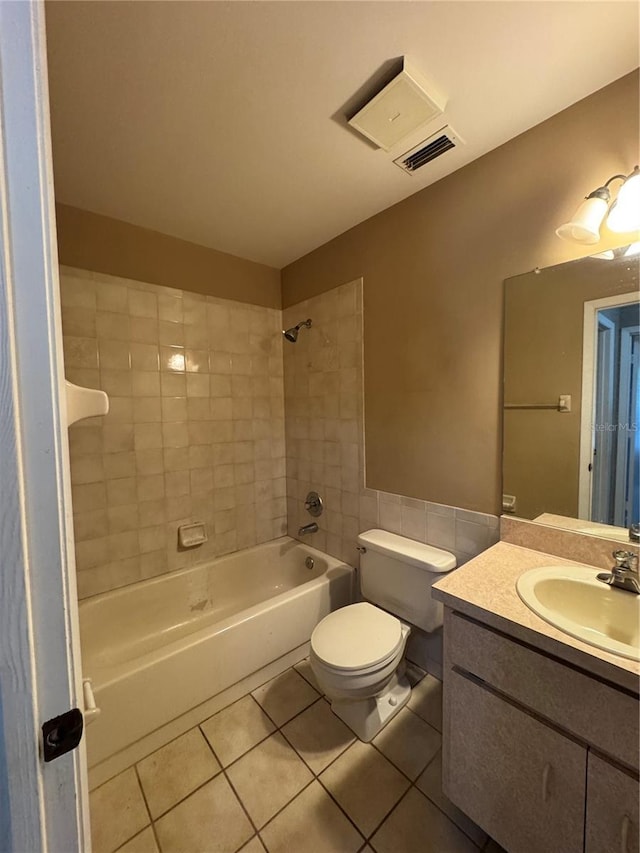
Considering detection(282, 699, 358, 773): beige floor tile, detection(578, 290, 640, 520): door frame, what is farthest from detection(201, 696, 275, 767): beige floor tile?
detection(578, 290, 640, 520): door frame

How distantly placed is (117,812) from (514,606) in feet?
4.97

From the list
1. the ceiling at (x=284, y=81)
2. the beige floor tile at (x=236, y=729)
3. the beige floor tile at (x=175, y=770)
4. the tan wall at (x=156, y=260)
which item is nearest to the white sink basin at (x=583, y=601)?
the beige floor tile at (x=236, y=729)

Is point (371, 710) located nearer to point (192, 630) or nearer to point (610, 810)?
point (610, 810)

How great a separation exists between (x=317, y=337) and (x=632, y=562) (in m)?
1.83

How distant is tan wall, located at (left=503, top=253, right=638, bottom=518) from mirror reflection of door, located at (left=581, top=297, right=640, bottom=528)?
0.17 ft

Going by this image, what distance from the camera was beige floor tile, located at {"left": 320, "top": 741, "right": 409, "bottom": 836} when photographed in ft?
3.73

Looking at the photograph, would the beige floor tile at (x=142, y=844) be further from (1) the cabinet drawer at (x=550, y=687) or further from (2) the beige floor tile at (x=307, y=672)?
(1) the cabinet drawer at (x=550, y=687)

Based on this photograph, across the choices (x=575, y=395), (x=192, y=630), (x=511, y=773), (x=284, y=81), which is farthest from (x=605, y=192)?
(x=192, y=630)

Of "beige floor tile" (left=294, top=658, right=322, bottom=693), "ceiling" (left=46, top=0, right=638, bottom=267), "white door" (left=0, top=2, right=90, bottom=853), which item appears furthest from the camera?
"beige floor tile" (left=294, top=658, right=322, bottom=693)

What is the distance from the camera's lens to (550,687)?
0.83 metres

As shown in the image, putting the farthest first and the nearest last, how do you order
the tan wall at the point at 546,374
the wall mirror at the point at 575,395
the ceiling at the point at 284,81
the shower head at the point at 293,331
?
the shower head at the point at 293,331
the tan wall at the point at 546,374
the wall mirror at the point at 575,395
the ceiling at the point at 284,81

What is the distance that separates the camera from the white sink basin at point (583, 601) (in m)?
0.97

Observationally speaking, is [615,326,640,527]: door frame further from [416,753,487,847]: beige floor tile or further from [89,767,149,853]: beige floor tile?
[89,767,149,853]: beige floor tile

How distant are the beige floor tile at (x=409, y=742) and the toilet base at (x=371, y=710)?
0.03 metres
